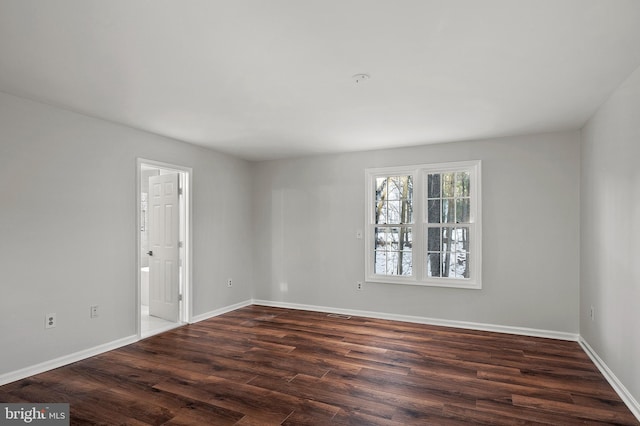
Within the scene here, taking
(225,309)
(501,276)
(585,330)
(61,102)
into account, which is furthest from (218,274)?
(585,330)

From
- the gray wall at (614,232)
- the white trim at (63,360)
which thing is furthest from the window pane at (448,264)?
the white trim at (63,360)

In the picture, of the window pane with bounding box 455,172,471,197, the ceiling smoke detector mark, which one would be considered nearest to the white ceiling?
the ceiling smoke detector mark

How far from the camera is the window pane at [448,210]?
493 centimetres

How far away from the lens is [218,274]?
5.48m

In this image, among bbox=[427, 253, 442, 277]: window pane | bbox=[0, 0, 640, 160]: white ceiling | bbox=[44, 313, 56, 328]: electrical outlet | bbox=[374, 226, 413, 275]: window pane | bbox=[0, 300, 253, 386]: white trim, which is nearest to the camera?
bbox=[0, 0, 640, 160]: white ceiling

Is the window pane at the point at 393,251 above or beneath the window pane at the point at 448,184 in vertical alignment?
beneath

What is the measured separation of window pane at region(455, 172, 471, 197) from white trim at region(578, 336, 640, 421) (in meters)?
2.13

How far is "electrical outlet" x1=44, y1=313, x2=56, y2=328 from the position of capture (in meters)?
3.33

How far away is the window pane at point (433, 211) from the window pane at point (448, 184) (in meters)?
0.15

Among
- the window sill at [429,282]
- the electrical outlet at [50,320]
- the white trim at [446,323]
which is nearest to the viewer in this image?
the electrical outlet at [50,320]

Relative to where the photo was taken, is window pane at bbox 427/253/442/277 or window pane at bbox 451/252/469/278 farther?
window pane at bbox 427/253/442/277

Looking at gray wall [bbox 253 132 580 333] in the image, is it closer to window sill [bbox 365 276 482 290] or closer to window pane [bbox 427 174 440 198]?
window sill [bbox 365 276 482 290]
